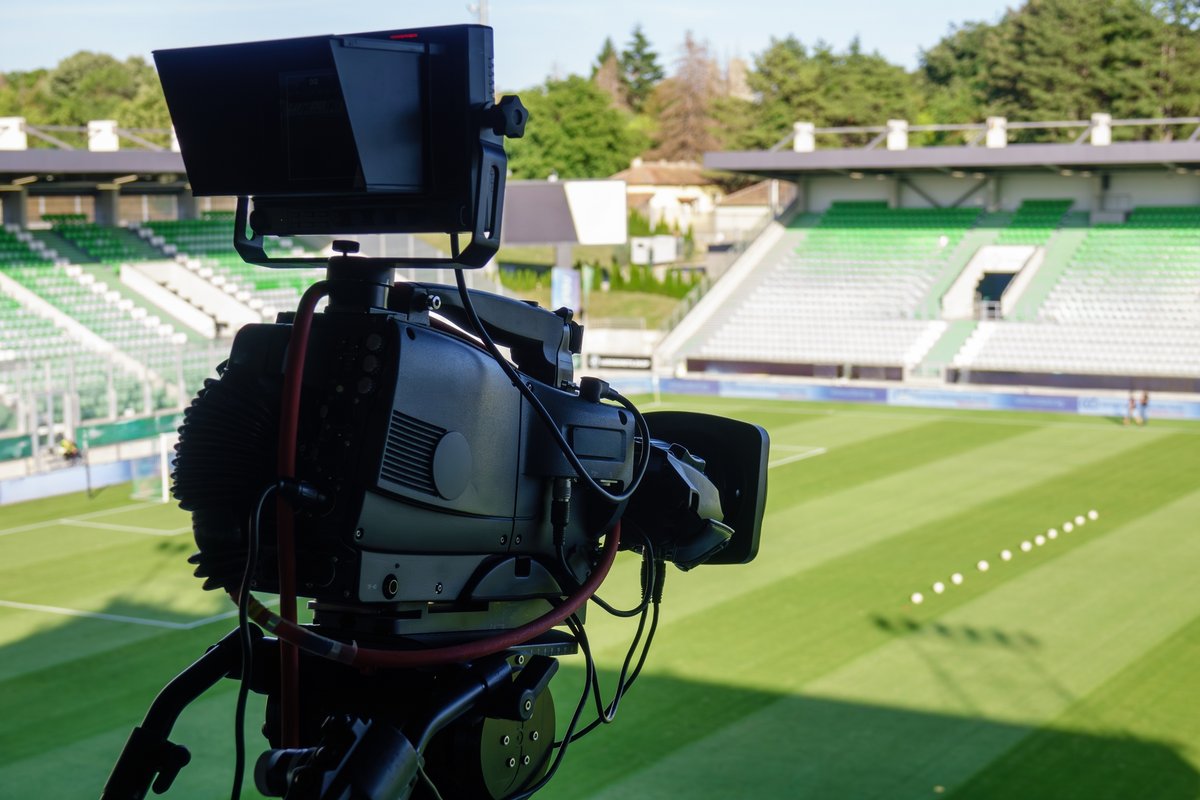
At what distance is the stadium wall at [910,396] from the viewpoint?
33.2 m

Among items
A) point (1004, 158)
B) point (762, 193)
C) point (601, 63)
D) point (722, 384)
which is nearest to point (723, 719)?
point (722, 384)

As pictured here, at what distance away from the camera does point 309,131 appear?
2477 millimetres

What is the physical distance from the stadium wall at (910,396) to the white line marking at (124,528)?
16137 millimetres

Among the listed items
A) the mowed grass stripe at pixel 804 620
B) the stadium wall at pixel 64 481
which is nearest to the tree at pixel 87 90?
the stadium wall at pixel 64 481

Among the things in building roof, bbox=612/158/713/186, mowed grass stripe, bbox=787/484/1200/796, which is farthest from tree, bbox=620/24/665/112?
mowed grass stripe, bbox=787/484/1200/796

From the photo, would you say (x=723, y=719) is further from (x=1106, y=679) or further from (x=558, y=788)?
(x=1106, y=679)

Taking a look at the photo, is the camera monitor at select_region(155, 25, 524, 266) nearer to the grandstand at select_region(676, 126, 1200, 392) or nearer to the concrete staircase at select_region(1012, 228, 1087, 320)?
the grandstand at select_region(676, 126, 1200, 392)

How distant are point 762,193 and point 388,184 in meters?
64.1

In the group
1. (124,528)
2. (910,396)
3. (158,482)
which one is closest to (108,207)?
(158,482)

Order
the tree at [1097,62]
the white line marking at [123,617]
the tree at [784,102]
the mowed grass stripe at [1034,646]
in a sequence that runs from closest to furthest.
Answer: the mowed grass stripe at [1034,646] → the white line marking at [123,617] → the tree at [1097,62] → the tree at [784,102]

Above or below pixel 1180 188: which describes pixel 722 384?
below

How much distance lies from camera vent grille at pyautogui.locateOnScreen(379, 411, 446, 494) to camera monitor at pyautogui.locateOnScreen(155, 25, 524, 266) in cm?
29

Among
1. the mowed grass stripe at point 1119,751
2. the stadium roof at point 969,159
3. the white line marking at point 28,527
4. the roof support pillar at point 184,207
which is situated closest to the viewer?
the mowed grass stripe at point 1119,751

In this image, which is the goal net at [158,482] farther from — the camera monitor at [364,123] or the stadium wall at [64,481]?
the camera monitor at [364,123]
